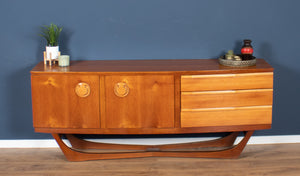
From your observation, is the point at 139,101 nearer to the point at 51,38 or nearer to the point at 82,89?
the point at 82,89

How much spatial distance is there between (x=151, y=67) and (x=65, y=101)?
2.10 feet

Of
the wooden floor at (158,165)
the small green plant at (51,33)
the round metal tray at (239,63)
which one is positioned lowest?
the wooden floor at (158,165)

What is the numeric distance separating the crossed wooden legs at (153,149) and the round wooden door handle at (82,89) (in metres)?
0.37

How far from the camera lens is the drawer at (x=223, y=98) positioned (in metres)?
3.07

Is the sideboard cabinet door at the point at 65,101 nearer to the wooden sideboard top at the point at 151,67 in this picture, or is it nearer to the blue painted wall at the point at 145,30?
the wooden sideboard top at the point at 151,67

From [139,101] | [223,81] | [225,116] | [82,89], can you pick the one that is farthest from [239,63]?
[82,89]

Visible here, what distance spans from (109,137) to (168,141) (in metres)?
0.47

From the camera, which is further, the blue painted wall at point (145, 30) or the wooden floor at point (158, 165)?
the blue painted wall at point (145, 30)

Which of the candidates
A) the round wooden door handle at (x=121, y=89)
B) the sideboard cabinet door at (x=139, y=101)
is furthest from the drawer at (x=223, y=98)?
the round wooden door handle at (x=121, y=89)

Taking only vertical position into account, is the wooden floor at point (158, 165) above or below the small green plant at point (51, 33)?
below

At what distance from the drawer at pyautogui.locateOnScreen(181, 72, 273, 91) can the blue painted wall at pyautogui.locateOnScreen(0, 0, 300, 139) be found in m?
0.40

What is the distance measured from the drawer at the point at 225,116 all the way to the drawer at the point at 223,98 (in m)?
0.04

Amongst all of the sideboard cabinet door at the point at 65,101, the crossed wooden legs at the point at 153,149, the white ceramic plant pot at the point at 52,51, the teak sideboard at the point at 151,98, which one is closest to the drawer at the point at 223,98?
the teak sideboard at the point at 151,98

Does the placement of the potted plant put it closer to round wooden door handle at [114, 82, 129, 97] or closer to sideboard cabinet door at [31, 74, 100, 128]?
sideboard cabinet door at [31, 74, 100, 128]
